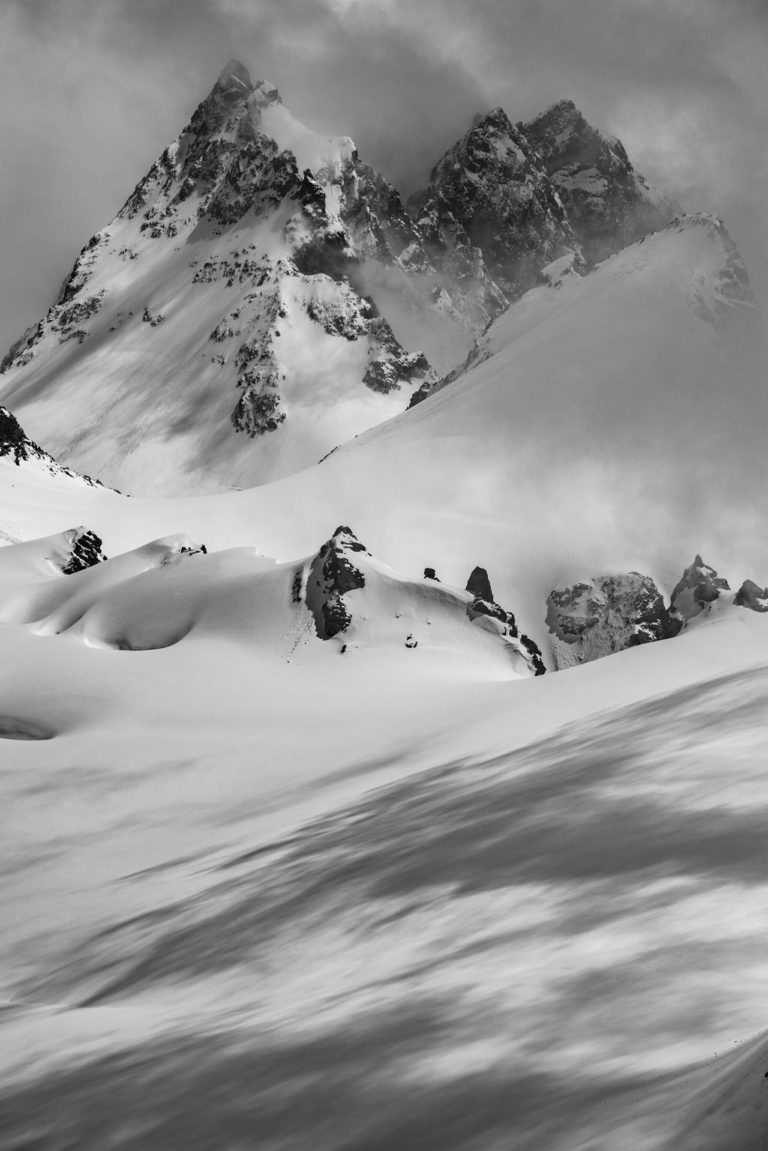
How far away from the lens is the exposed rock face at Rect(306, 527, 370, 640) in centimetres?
3559

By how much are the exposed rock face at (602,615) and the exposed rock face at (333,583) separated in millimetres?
51975

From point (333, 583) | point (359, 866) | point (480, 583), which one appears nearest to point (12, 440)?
point (480, 583)

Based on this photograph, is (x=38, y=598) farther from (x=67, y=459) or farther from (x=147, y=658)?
(x=67, y=459)

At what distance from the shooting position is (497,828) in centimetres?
983

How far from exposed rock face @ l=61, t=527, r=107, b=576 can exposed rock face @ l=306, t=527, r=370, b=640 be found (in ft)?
49.3

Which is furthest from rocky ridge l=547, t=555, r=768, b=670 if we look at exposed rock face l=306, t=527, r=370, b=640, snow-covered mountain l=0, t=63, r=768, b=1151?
exposed rock face l=306, t=527, r=370, b=640

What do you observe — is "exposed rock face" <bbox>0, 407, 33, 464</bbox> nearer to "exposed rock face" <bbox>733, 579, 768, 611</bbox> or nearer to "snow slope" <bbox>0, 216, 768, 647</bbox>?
"snow slope" <bbox>0, 216, 768, 647</bbox>

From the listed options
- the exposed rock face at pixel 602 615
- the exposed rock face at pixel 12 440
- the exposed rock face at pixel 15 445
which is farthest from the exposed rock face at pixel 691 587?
the exposed rock face at pixel 12 440

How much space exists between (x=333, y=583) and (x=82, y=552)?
18.7 metres

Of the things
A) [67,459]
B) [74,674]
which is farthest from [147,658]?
[67,459]

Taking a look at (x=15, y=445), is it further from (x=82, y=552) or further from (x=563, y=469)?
(x=563, y=469)

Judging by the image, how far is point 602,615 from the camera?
94.1 meters

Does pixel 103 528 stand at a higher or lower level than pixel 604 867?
higher

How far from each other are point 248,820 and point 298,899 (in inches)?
312
